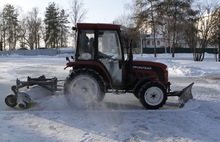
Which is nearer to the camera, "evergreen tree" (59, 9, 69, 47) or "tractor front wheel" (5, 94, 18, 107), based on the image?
"tractor front wheel" (5, 94, 18, 107)

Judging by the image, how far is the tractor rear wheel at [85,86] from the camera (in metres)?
8.69

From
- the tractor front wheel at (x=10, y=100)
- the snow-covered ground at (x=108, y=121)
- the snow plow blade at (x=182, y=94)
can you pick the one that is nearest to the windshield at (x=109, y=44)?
the snow-covered ground at (x=108, y=121)

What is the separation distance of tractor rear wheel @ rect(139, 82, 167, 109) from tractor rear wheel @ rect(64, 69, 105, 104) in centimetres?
115

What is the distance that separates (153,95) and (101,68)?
1.66 metres

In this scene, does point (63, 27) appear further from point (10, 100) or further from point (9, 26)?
point (10, 100)

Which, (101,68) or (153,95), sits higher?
(101,68)

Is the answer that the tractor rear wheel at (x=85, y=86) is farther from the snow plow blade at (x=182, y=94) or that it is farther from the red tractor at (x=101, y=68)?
the snow plow blade at (x=182, y=94)

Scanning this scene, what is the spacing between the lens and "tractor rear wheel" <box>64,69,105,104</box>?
869 centimetres

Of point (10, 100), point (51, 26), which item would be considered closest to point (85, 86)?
point (10, 100)

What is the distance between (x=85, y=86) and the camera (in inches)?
347

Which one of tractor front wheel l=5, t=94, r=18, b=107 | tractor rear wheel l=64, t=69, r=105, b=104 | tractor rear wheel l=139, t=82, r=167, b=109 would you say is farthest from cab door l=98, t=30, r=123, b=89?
tractor front wheel l=5, t=94, r=18, b=107

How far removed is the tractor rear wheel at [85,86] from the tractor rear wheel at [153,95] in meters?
1.15

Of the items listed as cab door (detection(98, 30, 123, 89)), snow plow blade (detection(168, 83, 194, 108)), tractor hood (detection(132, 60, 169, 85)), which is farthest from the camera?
snow plow blade (detection(168, 83, 194, 108))

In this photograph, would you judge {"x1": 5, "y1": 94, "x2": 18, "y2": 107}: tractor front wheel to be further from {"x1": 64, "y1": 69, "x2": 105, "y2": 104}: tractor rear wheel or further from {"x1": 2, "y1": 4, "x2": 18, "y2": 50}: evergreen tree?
{"x1": 2, "y1": 4, "x2": 18, "y2": 50}: evergreen tree
